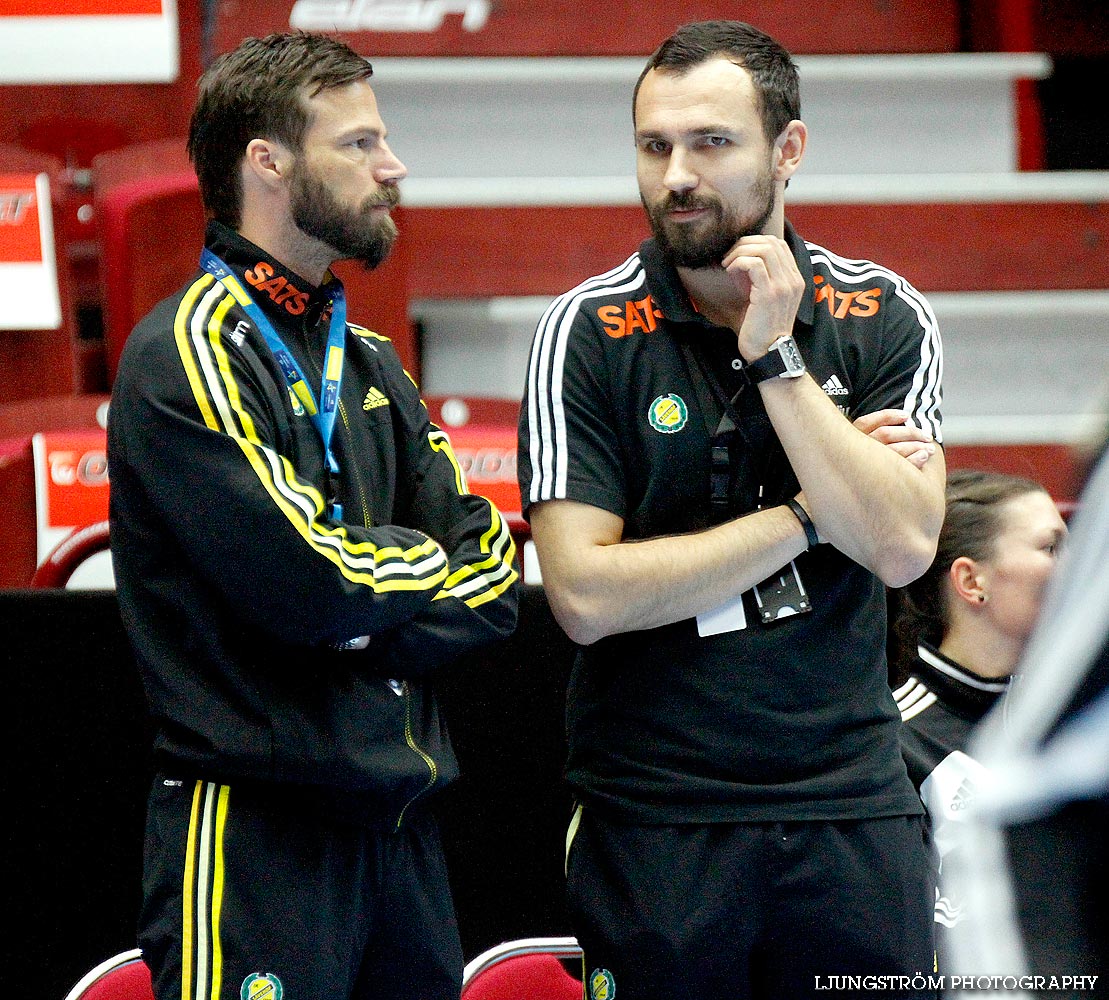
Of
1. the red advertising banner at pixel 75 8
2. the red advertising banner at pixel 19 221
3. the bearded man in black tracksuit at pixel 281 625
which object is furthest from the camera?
the red advertising banner at pixel 75 8

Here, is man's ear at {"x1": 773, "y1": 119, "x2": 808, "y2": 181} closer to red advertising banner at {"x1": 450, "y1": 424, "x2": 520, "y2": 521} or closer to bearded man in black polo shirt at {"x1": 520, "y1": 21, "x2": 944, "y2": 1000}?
bearded man in black polo shirt at {"x1": 520, "y1": 21, "x2": 944, "y2": 1000}

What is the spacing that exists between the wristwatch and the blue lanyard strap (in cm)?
60

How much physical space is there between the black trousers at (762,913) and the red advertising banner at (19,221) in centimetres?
255

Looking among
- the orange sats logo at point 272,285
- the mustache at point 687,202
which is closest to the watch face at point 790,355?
the mustache at point 687,202

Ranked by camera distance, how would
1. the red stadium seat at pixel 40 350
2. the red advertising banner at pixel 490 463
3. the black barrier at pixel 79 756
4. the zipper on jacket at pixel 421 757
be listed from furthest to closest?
the red stadium seat at pixel 40 350, the red advertising banner at pixel 490 463, the black barrier at pixel 79 756, the zipper on jacket at pixel 421 757

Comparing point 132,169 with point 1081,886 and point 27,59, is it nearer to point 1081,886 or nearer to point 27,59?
point 27,59

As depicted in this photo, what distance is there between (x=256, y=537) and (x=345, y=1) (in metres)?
3.62

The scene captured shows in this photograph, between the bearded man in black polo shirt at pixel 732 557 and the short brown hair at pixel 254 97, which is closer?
the bearded man in black polo shirt at pixel 732 557

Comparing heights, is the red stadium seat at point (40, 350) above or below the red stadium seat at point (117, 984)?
above

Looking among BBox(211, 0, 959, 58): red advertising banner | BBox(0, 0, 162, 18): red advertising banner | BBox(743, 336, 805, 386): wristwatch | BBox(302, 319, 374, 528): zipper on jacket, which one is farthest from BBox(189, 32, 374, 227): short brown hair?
BBox(211, 0, 959, 58): red advertising banner

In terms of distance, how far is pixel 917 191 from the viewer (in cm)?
498

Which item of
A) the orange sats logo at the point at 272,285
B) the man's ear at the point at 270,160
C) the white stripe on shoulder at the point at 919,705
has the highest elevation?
the man's ear at the point at 270,160

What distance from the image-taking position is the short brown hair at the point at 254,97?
7.17 ft

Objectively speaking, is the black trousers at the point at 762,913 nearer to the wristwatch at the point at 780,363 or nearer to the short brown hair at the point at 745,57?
the wristwatch at the point at 780,363
